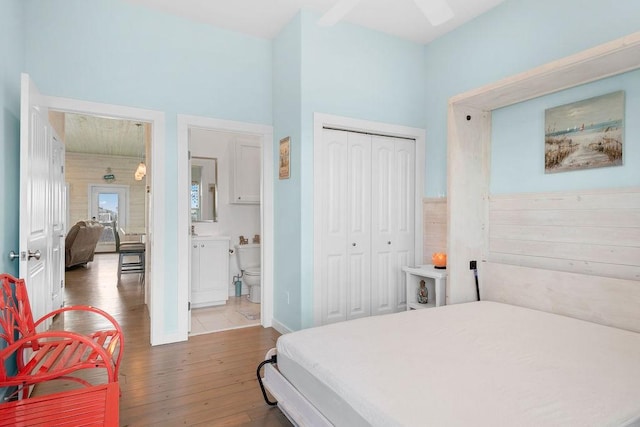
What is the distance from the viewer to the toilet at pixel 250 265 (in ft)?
15.6

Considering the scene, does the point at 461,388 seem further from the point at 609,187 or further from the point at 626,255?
the point at 609,187

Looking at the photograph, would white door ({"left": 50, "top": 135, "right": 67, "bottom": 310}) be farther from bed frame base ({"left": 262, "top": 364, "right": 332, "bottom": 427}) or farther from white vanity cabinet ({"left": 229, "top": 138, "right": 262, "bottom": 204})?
bed frame base ({"left": 262, "top": 364, "right": 332, "bottom": 427})

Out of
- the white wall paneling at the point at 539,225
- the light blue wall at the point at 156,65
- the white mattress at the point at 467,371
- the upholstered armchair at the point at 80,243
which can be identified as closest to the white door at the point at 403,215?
the white wall paneling at the point at 539,225

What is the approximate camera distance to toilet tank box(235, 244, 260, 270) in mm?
4980

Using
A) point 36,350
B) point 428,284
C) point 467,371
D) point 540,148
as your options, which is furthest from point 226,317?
point 540,148

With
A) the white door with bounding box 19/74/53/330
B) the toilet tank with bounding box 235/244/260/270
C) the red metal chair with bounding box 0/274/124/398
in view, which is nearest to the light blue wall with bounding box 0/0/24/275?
the white door with bounding box 19/74/53/330

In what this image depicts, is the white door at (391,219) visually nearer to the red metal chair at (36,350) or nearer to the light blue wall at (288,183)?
the light blue wall at (288,183)

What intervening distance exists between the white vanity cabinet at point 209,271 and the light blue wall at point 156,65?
47.9 inches

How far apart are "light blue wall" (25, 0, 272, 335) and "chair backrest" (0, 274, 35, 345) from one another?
1307 mm

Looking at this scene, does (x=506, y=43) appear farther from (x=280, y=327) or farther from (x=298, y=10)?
(x=280, y=327)

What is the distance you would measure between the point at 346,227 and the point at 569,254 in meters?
1.77

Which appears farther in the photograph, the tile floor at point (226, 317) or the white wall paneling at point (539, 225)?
the tile floor at point (226, 317)

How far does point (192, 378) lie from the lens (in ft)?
8.62

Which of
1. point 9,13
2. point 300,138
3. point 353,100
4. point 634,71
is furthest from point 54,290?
point 634,71
